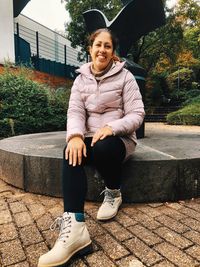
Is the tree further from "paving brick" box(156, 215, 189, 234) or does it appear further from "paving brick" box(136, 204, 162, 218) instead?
"paving brick" box(156, 215, 189, 234)

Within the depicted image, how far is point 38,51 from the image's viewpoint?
12789 mm

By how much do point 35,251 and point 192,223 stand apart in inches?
38.4

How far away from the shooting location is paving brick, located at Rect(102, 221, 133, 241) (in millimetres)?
1595

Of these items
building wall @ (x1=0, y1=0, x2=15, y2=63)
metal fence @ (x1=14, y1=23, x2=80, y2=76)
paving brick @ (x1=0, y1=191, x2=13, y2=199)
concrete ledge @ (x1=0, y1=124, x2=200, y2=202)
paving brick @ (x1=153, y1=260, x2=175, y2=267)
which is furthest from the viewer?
metal fence @ (x1=14, y1=23, x2=80, y2=76)

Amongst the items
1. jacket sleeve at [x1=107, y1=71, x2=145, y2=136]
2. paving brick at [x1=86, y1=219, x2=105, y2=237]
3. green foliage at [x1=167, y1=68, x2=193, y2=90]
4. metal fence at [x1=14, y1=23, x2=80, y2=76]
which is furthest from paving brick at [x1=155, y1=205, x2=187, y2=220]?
green foliage at [x1=167, y1=68, x2=193, y2=90]

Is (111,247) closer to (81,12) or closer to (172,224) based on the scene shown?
(172,224)

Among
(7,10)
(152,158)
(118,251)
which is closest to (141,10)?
(152,158)

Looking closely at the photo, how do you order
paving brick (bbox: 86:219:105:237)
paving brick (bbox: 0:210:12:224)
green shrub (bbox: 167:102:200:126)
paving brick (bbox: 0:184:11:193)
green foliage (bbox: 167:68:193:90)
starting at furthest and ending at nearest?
green foliage (bbox: 167:68:193:90)
green shrub (bbox: 167:102:200:126)
paving brick (bbox: 0:184:11:193)
paving brick (bbox: 0:210:12:224)
paving brick (bbox: 86:219:105:237)

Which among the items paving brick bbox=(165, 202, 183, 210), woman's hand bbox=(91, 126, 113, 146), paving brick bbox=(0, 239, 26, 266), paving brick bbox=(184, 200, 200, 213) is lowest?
paving brick bbox=(0, 239, 26, 266)

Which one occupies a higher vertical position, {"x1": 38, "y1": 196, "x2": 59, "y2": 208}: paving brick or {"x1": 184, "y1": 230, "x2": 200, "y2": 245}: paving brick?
{"x1": 184, "y1": 230, "x2": 200, "y2": 245}: paving brick

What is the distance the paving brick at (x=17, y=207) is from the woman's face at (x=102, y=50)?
116 centimetres

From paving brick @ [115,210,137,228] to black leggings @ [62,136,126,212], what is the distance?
20 cm

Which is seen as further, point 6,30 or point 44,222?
point 6,30

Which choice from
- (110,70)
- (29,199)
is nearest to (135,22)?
(110,70)
